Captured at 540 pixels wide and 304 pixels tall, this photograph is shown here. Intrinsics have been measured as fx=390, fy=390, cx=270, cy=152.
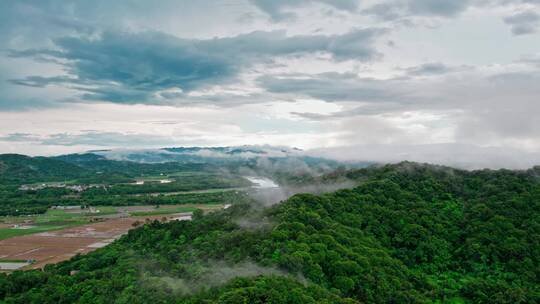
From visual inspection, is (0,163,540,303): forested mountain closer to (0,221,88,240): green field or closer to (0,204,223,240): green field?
(0,221,88,240): green field

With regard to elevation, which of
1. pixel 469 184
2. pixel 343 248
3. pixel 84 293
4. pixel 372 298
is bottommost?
pixel 84 293

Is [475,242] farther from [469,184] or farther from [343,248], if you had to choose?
[469,184]

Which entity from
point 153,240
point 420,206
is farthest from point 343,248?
point 153,240

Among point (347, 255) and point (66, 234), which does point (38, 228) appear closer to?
point (66, 234)

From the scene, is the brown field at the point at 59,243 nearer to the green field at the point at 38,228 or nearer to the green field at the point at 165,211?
the green field at the point at 38,228

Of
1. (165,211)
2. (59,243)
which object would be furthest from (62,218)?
(59,243)

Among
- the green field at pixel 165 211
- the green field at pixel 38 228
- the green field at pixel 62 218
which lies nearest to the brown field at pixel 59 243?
the green field at pixel 38 228
